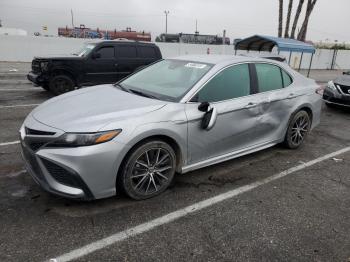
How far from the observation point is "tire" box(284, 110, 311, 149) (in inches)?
206

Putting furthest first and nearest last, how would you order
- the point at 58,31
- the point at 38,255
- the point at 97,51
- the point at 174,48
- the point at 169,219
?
1. the point at 58,31
2. the point at 174,48
3. the point at 97,51
4. the point at 169,219
5. the point at 38,255

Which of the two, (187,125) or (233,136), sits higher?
(187,125)

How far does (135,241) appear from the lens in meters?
2.90

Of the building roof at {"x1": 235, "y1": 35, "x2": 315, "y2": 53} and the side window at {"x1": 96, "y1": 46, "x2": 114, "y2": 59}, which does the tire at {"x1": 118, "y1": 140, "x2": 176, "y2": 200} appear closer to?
the side window at {"x1": 96, "y1": 46, "x2": 114, "y2": 59}

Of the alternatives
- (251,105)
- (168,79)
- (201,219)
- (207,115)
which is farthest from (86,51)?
(201,219)

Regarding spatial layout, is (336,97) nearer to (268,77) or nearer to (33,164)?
(268,77)

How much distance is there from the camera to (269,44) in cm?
1502

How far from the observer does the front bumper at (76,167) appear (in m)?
3.01

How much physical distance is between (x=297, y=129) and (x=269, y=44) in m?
10.7

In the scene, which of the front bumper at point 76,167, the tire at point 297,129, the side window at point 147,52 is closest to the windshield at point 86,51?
the side window at point 147,52

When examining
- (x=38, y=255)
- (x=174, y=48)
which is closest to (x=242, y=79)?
(x=38, y=255)

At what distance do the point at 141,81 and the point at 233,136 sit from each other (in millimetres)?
1442

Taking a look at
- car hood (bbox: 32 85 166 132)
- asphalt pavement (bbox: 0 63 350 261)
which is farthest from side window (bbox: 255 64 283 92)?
car hood (bbox: 32 85 166 132)

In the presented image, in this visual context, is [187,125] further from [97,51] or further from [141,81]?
[97,51]
